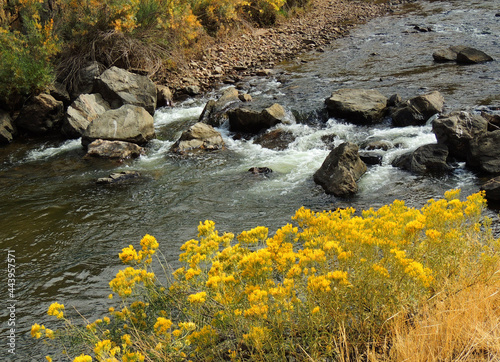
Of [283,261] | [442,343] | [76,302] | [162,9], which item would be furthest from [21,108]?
[442,343]

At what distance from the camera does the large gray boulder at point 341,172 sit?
694 cm

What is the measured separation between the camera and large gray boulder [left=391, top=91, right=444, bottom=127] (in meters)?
9.16

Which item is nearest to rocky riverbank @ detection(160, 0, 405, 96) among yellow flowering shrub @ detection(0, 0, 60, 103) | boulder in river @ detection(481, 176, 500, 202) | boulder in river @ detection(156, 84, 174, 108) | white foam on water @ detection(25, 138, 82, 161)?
boulder in river @ detection(156, 84, 174, 108)

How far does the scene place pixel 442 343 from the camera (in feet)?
8.61

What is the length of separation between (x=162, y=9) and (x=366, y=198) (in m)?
9.83

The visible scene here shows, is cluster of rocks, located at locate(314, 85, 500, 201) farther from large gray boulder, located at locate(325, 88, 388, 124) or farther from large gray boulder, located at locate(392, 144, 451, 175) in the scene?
large gray boulder, located at locate(325, 88, 388, 124)

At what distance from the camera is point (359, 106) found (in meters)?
9.85

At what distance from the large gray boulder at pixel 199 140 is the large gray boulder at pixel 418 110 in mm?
3828

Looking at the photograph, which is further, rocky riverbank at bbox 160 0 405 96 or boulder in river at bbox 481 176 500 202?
rocky riverbank at bbox 160 0 405 96

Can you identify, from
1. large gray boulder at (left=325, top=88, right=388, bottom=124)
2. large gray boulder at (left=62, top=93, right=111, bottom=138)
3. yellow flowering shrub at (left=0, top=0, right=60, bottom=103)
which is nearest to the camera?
large gray boulder at (left=325, top=88, right=388, bottom=124)

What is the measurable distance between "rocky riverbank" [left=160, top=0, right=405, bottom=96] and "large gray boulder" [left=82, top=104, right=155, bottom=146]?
318cm

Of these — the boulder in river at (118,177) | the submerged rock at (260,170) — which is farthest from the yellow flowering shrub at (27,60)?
the submerged rock at (260,170)

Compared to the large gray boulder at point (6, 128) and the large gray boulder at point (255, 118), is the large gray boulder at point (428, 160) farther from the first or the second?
the large gray boulder at point (6, 128)

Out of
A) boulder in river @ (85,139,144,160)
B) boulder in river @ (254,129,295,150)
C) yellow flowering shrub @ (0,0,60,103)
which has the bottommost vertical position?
boulder in river @ (254,129,295,150)
